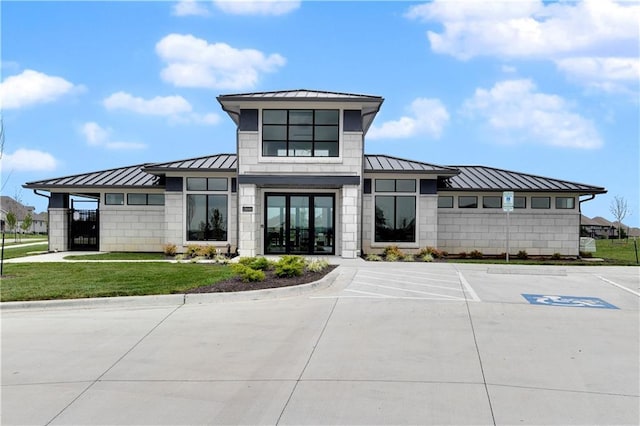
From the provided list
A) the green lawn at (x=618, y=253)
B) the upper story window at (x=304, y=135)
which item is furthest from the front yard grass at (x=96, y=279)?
the green lawn at (x=618, y=253)

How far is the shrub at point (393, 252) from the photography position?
19.7 m

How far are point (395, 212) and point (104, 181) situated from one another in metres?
14.2

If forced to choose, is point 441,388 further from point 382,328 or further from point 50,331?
point 50,331

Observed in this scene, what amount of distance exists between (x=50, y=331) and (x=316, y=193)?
13235 mm

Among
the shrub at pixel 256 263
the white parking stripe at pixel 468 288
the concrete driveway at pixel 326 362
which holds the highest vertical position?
the shrub at pixel 256 263

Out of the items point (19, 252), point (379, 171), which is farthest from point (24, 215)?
point (379, 171)

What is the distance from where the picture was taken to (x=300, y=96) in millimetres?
18688

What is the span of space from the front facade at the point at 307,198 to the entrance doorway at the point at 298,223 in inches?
1.7

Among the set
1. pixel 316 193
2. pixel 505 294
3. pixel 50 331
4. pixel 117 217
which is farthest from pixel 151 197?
pixel 505 294

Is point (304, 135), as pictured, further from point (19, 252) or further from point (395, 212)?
point (19, 252)

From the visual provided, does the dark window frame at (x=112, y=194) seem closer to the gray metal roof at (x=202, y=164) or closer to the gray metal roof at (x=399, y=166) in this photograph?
the gray metal roof at (x=202, y=164)

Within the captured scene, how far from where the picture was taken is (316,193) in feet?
65.1

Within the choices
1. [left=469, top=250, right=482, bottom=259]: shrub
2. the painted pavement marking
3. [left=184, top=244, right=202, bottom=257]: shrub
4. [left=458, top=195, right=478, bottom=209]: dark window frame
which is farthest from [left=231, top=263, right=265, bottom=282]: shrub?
[left=458, top=195, right=478, bottom=209]: dark window frame

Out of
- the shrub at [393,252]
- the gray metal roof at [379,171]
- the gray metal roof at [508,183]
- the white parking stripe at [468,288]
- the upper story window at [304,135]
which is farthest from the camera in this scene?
the gray metal roof at [508,183]
